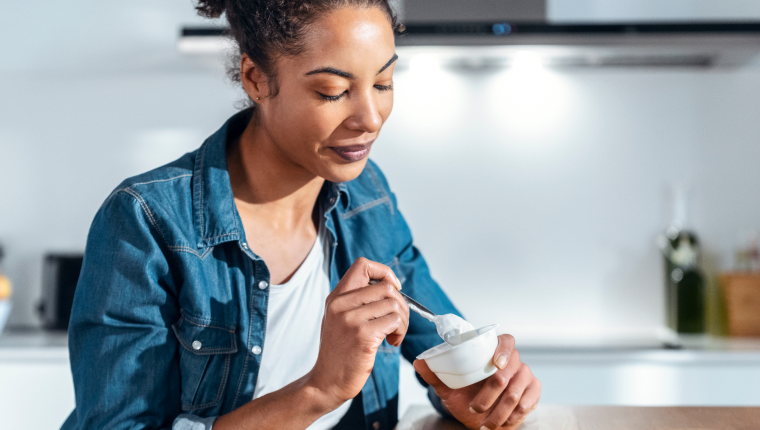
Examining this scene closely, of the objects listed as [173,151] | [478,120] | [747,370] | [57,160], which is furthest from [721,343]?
[57,160]

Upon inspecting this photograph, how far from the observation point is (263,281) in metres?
0.92

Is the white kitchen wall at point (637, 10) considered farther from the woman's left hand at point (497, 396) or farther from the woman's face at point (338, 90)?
the woman's left hand at point (497, 396)

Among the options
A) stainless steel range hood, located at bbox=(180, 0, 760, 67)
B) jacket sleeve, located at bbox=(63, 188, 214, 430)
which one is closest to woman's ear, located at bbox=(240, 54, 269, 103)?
jacket sleeve, located at bbox=(63, 188, 214, 430)

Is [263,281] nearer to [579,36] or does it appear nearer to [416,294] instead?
[416,294]

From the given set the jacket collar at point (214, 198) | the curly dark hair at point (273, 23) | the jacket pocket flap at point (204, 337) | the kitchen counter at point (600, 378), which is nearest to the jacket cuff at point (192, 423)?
the jacket pocket flap at point (204, 337)

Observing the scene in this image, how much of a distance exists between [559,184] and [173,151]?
1378 millimetres

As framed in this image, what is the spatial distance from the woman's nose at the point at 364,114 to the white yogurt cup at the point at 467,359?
0.31 meters

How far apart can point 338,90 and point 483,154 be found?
141 cm

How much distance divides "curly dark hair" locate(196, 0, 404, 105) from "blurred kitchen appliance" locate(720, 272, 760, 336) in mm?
1597

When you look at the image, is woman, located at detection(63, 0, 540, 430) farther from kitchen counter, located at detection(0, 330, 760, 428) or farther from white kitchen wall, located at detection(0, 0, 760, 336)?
white kitchen wall, located at detection(0, 0, 760, 336)

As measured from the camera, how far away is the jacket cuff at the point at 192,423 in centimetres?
76

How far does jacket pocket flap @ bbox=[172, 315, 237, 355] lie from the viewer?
85cm

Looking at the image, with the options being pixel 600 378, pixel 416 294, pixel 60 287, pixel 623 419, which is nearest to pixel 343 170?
pixel 416 294

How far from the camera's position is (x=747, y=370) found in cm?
167
